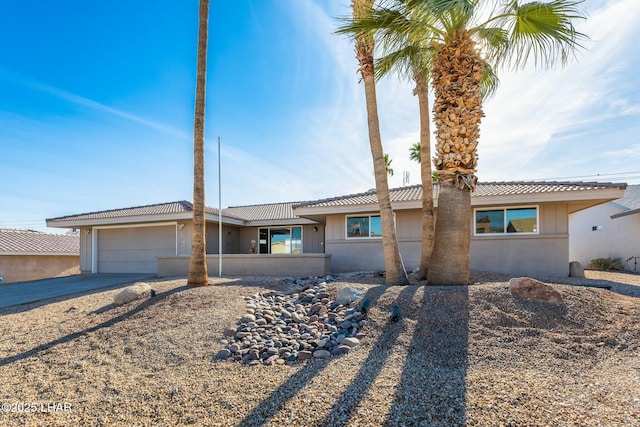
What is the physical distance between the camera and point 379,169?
825 centimetres

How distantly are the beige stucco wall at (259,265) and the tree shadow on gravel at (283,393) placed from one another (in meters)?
7.67

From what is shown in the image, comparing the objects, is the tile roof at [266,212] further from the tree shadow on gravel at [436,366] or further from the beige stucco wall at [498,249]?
the tree shadow on gravel at [436,366]

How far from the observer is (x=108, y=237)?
58.1 ft

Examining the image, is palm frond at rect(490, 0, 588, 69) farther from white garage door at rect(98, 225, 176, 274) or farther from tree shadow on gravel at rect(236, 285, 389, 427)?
white garage door at rect(98, 225, 176, 274)

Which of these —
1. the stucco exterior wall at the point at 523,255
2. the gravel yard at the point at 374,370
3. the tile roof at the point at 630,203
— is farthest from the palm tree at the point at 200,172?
the tile roof at the point at 630,203

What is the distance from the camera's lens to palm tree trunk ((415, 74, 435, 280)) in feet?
29.6

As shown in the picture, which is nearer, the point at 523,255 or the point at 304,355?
the point at 304,355

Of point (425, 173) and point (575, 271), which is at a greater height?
point (425, 173)

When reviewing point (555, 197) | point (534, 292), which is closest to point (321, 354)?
point (534, 292)

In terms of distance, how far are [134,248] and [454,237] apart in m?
16.0

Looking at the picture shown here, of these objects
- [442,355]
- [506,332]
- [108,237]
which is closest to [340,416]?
[442,355]

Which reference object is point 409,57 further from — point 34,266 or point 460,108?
point 34,266

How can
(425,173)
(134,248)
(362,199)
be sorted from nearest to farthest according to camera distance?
(425,173) < (362,199) < (134,248)

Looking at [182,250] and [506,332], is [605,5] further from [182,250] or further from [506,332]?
[182,250]
